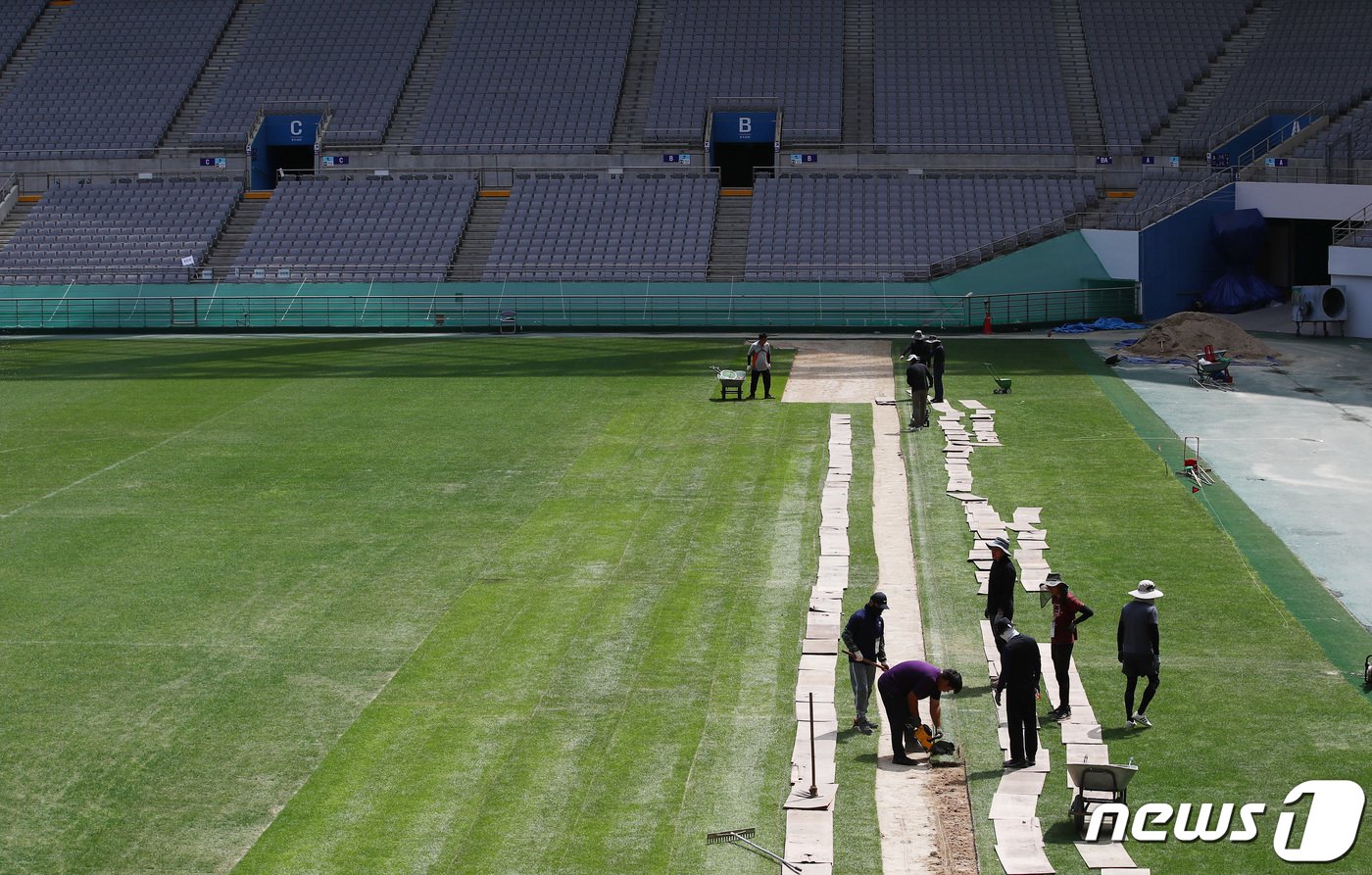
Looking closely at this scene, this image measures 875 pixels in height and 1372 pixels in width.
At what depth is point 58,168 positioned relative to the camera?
62688mm

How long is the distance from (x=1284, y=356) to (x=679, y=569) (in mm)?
23639

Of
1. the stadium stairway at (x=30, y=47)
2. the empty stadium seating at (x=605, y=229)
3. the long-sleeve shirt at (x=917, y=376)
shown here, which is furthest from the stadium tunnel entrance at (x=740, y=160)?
the long-sleeve shirt at (x=917, y=376)

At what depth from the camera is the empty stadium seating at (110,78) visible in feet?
208

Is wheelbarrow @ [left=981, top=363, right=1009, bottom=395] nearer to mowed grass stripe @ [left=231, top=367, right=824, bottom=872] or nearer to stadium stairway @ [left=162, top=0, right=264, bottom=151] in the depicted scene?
mowed grass stripe @ [left=231, top=367, right=824, bottom=872]

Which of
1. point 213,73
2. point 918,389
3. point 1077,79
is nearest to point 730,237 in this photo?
point 1077,79

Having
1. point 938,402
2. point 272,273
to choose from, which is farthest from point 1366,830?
point 272,273

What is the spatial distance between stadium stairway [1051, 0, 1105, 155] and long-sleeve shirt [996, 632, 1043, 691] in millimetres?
46620

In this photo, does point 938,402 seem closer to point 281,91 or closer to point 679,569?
point 679,569

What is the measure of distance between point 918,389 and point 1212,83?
117 feet

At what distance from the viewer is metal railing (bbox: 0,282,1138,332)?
162 ft

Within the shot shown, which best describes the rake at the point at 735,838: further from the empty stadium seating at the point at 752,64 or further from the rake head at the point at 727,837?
the empty stadium seating at the point at 752,64

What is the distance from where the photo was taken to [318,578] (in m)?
22.0

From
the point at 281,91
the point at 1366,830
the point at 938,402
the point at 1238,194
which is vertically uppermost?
the point at 281,91

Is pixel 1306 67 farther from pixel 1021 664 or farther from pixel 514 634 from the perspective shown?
pixel 1021 664
